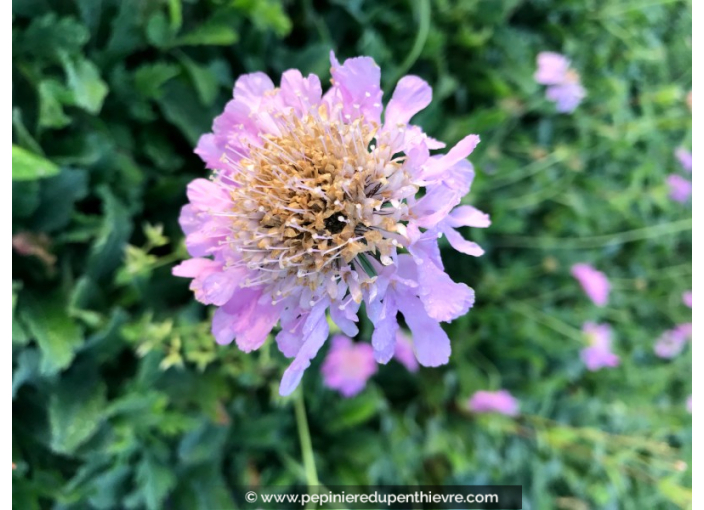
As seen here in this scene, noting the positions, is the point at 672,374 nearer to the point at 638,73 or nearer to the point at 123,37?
the point at 638,73

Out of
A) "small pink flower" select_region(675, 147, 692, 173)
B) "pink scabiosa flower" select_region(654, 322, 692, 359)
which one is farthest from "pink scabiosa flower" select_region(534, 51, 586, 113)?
"pink scabiosa flower" select_region(654, 322, 692, 359)

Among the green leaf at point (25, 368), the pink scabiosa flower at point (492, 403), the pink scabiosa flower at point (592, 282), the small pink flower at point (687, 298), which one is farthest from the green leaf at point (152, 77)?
the small pink flower at point (687, 298)

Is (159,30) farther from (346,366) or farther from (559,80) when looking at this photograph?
(559,80)

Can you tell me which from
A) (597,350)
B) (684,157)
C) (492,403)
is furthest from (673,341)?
(492,403)

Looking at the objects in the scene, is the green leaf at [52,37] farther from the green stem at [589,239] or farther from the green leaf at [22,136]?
the green stem at [589,239]

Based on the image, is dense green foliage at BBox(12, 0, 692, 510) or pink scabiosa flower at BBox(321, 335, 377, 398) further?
pink scabiosa flower at BBox(321, 335, 377, 398)

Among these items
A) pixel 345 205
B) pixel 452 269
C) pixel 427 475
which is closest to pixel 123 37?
pixel 345 205

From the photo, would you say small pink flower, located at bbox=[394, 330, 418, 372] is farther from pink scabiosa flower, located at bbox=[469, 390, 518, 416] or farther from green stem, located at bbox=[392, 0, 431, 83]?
green stem, located at bbox=[392, 0, 431, 83]
